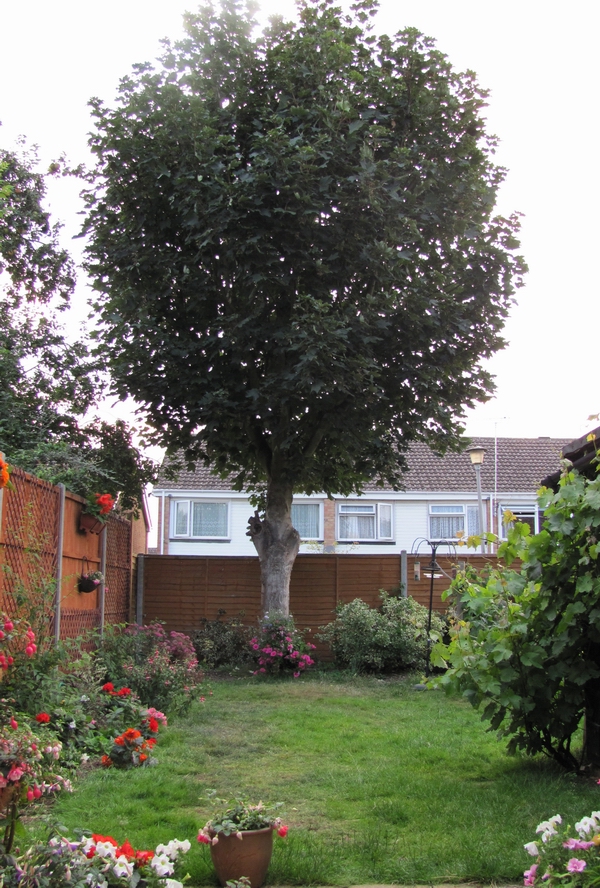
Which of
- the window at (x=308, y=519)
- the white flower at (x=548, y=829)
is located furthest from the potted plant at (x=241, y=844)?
the window at (x=308, y=519)

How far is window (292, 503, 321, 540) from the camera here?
86.4 feet

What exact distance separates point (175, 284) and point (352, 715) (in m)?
7.03

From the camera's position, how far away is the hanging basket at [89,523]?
9.68 m

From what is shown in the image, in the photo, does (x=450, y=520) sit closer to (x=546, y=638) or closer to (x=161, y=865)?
(x=546, y=638)

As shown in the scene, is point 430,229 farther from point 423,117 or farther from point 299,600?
point 299,600

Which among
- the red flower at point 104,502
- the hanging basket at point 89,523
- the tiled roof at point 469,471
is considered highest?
the tiled roof at point 469,471

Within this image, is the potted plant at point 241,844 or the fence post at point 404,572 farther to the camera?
the fence post at point 404,572

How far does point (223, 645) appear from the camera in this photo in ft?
48.7

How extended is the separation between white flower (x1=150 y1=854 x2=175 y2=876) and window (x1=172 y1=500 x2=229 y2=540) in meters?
22.8

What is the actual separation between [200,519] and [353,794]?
Result: 2064cm

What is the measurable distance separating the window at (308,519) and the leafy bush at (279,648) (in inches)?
497

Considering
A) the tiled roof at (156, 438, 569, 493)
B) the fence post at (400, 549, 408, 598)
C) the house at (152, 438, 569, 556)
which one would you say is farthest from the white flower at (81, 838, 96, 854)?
the house at (152, 438, 569, 556)

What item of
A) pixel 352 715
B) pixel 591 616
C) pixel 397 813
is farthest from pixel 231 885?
pixel 352 715

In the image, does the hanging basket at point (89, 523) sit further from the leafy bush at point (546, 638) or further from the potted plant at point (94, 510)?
the leafy bush at point (546, 638)
